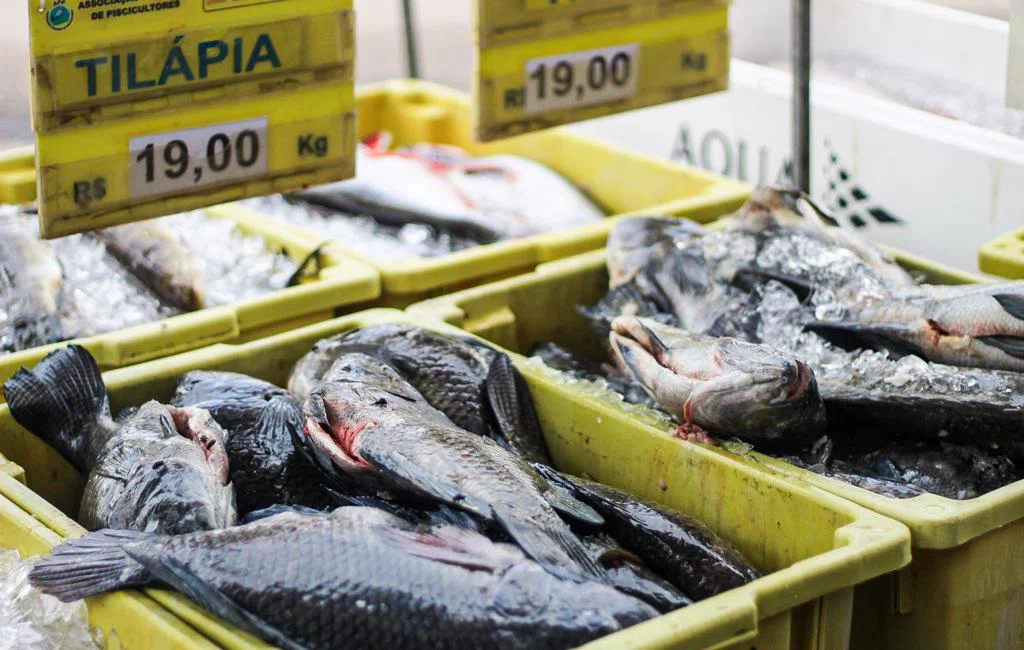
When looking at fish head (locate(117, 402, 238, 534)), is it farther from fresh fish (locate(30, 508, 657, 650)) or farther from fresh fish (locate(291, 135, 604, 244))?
fresh fish (locate(291, 135, 604, 244))

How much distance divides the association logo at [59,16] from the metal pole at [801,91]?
1942 millimetres

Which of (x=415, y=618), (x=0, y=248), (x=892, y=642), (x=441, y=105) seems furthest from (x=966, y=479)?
(x=441, y=105)

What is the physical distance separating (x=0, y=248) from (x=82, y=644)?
1.67 meters

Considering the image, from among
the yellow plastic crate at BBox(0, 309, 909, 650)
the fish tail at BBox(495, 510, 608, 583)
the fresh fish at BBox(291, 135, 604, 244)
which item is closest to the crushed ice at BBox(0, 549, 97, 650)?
the yellow plastic crate at BBox(0, 309, 909, 650)

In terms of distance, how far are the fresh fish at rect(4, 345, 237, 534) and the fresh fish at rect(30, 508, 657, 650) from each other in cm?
18

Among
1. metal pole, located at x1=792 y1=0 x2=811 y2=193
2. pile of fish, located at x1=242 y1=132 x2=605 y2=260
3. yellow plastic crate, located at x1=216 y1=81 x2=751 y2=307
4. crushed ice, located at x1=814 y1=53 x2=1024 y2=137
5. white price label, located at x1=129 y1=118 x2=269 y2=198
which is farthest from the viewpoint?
crushed ice, located at x1=814 y1=53 x2=1024 y2=137

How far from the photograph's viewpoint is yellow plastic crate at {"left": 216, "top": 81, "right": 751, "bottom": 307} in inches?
141

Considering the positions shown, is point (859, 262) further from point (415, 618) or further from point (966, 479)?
point (415, 618)

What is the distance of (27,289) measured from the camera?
339 cm

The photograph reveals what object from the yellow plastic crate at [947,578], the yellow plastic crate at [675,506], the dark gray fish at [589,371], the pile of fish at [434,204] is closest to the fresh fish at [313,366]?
the yellow plastic crate at [675,506]

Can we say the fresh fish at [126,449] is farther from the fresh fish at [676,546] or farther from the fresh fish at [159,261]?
the fresh fish at [159,261]

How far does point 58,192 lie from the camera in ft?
8.77

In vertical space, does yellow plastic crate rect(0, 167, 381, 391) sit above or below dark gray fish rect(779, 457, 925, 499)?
above

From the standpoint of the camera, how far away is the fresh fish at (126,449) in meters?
2.24
